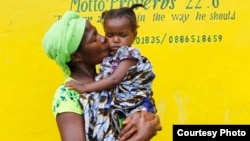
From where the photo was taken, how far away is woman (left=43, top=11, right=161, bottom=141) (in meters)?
2.80

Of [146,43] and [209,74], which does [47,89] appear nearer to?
[146,43]

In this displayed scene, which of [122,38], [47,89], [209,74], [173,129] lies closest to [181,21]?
[209,74]

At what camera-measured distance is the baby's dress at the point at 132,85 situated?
287 centimetres

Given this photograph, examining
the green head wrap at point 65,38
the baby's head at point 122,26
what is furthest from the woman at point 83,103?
the baby's head at point 122,26

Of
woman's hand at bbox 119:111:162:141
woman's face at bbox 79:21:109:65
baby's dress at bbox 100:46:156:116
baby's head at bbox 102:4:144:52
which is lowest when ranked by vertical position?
woman's hand at bbox 119:111:162:141

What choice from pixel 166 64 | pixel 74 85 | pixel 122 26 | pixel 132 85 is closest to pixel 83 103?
pixel 74 85

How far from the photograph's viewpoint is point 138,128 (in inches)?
111

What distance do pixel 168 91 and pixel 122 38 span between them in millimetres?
1370

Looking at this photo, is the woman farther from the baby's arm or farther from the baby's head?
the baby's head

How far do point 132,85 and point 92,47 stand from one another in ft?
0.78

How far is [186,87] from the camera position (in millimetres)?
4465

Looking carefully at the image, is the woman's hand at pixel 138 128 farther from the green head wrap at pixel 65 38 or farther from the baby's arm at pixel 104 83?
the green head wrap at pixel 65 38

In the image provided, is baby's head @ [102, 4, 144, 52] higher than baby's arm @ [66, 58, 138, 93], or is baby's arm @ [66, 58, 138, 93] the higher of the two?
baby's head @ [102, 4, 144, 52]

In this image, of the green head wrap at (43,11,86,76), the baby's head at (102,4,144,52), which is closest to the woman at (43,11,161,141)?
the green head wrap at (43,11,86,76)
